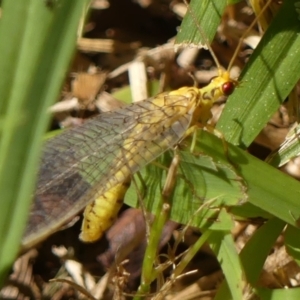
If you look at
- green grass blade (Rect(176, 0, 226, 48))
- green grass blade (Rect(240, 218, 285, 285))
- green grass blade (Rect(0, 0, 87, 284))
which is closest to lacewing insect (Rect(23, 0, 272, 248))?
green grass blade (Rect(176, 0, 226, 48))

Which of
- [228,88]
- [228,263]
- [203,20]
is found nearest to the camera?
[228,263]

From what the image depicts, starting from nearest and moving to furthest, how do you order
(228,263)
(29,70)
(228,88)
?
1. (29,70)
2. (228,263)
3. (228,88)

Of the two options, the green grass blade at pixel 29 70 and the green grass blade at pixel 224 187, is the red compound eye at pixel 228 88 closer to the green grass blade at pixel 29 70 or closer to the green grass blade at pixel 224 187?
the green grass blade at pixel 224 187

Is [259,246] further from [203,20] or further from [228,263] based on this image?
[203,20]

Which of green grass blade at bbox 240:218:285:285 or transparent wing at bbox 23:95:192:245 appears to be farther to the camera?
transparent wing at bbox 23:95:192:245

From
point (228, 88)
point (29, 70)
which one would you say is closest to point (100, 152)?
point (228, 88)

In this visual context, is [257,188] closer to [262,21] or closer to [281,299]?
[281,299]

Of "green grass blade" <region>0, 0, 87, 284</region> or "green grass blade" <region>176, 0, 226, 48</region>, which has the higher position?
"green grass blade" <region>0, 0, 87, 284</region>

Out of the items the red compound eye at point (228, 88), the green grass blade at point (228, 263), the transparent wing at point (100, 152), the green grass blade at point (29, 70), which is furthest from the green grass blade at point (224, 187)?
the green grass blade at point (29, 70)

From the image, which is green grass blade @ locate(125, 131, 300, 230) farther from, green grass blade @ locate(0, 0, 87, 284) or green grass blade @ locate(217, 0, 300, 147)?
green grass blade @ locate(0, 0, 87, 284)
